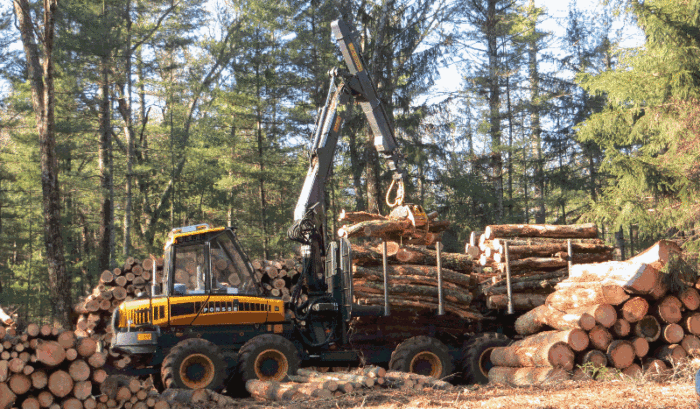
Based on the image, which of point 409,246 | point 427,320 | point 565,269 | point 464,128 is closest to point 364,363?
point 427,320

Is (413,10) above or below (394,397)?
above

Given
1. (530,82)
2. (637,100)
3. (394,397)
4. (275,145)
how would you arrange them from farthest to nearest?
(530,82) < (275,145) < (637,100) < (394,397)

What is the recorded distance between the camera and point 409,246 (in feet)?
35.6

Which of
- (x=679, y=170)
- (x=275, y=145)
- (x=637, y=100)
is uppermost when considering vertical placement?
(x=275, y=145)

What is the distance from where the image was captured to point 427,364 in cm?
1022

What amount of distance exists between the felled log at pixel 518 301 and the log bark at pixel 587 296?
0.91 meters

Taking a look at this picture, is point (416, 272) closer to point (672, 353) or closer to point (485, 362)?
point (485, 362)

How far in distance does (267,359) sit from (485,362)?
3.82m

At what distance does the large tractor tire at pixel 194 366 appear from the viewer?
8641 millimetres

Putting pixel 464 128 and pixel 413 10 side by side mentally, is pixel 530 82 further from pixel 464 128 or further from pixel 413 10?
pixel 413 10

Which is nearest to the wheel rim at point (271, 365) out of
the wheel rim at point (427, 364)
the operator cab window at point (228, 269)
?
the operator cab window at point (228, 269)

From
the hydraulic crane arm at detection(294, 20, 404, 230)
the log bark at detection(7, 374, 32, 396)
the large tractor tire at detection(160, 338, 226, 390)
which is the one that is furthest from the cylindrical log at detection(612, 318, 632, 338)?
the log bark at detection(7, 374, 32, 396)

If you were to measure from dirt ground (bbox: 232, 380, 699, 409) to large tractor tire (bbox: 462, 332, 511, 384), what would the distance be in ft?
7.10

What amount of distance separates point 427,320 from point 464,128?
20.8 meters
